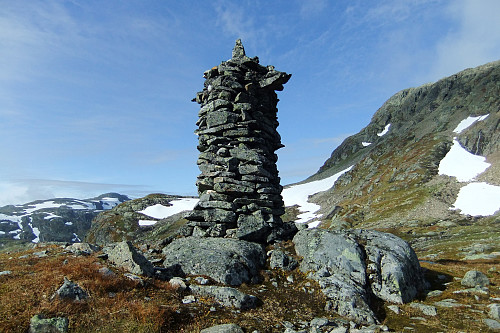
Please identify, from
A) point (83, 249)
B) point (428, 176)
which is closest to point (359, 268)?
point (83, 249)

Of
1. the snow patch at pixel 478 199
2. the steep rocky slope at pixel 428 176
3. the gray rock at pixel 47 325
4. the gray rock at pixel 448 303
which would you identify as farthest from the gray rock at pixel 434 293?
the snow patch at pixel 478 199

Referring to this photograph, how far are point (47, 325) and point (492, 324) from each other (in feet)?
62.5

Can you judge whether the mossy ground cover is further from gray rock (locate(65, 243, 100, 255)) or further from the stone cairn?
the stone cairn

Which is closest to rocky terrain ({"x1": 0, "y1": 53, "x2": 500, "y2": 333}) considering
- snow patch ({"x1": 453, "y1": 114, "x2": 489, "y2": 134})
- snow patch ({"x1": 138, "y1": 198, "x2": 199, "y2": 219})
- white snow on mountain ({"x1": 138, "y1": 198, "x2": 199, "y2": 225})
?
white snow on mountain ({"x1": 138, "y1": 198, "x2": 199, "y2": 225})

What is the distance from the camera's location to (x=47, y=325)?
9.01 metres

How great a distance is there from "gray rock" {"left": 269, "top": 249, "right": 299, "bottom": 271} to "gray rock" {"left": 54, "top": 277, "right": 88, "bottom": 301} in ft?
40.2

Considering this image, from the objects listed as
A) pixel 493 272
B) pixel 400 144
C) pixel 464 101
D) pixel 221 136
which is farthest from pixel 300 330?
pixel 464 101

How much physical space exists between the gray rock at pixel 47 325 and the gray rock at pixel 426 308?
55.3ft

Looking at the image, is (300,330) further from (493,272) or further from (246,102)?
(493,272)

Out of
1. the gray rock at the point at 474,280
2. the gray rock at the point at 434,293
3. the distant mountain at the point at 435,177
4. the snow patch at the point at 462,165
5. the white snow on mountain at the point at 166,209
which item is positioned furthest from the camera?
the white snow on mountain at the point at 166,209

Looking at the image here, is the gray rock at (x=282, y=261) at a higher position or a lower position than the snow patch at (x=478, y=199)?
lower

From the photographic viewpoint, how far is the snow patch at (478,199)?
271 ft

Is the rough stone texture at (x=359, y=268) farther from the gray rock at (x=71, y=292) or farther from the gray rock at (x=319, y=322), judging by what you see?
the gray rock at (x=71, y=292)

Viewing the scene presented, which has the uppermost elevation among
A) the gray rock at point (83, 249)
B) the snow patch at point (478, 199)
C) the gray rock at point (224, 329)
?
the snow patch at point (478, 199)
